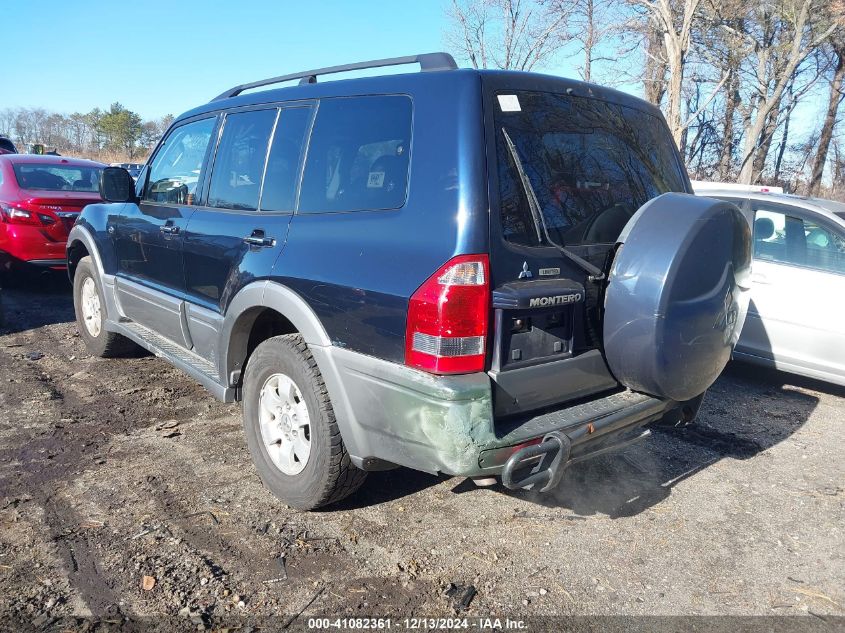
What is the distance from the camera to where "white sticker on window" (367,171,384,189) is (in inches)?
114

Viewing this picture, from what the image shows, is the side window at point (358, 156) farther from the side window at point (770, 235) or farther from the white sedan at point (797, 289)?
the side window at point (770, 235)

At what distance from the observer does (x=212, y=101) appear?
439 cm

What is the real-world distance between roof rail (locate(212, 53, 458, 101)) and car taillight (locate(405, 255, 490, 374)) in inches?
38.0

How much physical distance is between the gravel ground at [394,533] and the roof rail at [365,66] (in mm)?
2137

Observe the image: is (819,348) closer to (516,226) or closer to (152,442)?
(516,226)

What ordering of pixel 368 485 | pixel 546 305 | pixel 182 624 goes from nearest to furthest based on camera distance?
pixel 182 624, pixel 546 305, pixel 368 485

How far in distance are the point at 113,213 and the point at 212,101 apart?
55.0 inches

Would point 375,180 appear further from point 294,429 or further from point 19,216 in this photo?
point 19,216

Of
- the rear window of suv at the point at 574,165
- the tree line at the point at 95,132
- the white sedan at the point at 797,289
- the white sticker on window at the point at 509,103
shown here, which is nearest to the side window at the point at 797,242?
the white sedan at the point at 797,289

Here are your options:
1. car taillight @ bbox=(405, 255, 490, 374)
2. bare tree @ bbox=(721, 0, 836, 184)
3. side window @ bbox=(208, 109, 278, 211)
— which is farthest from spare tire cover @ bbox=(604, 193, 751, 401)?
bare tree @ bbox=(721, 0, 836, 184)

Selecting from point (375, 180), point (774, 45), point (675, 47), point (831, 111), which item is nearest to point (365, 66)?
point (375, 180)

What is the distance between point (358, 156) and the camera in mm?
3061

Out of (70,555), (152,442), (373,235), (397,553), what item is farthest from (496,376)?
(152,442)

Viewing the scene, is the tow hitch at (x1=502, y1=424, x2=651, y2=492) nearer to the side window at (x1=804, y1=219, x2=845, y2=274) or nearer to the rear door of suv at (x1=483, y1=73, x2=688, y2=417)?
the rear door of suv at (x1=483, y1=73, x2=688, y2=417)
